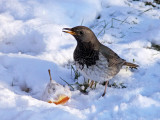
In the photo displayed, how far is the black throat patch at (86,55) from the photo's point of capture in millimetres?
3701

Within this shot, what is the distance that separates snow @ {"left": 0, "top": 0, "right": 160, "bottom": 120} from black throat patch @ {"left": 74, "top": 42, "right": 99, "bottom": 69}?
0.48 meters

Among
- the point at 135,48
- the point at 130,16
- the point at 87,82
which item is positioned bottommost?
the point at 87,82

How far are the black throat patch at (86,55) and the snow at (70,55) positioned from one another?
0.48m

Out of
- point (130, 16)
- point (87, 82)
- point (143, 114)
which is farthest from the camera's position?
point (130, 16)

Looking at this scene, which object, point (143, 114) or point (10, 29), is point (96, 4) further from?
point (143, 114)

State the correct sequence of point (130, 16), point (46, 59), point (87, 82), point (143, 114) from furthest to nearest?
1. point (130, 16)
2. point (46, 59)
3. point (87, 82)
4. point (143, 114)

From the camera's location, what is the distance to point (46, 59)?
4.48 meters

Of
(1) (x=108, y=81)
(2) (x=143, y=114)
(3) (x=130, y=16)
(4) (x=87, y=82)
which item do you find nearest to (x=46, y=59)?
(4) (x=87, y=82)

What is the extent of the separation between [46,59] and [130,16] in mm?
2518

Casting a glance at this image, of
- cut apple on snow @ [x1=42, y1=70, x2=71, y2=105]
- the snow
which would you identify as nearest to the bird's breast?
the snow

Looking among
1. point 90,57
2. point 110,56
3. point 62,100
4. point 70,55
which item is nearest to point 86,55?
point 90,57

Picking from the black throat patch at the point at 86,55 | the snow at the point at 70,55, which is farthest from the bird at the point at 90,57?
the snow at the point at 70,55

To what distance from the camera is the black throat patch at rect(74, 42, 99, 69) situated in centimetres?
370

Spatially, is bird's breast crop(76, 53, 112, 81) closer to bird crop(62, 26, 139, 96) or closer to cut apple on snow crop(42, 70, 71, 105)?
bird crop(62, 26, 139, 96)
